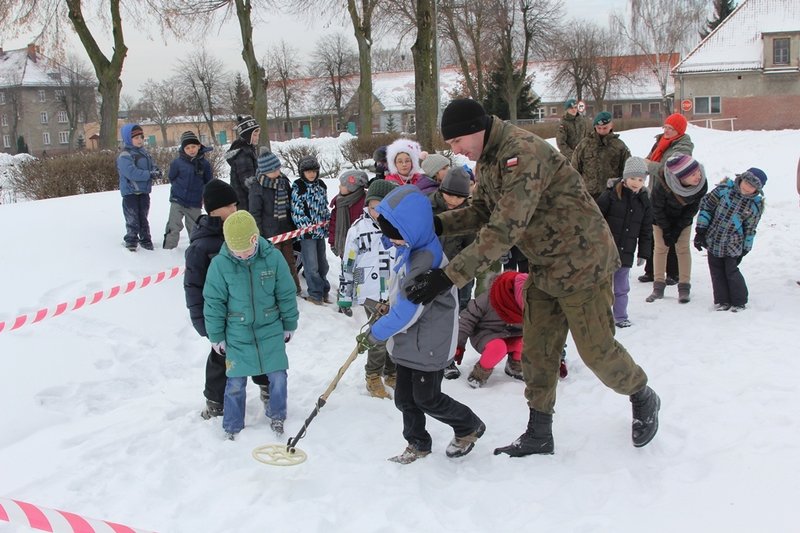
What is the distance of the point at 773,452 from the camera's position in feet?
12.1

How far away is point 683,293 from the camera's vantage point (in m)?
7.00

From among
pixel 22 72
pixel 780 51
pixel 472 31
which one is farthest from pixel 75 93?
pixel 780 51

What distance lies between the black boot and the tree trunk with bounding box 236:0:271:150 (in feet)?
50.6

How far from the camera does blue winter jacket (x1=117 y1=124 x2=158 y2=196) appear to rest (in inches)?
304

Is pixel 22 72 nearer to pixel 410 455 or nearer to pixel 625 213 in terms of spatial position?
pixel 625 213

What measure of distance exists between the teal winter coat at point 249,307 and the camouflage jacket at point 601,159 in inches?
189

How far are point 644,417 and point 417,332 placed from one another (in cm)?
147

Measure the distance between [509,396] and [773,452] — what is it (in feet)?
5.95

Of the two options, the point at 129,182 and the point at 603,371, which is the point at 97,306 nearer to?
the point at 129,182

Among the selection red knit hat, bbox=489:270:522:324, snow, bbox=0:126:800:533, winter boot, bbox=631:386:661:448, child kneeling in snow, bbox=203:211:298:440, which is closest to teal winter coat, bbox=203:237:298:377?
child kneeling in snow, bbox=203:211:298:440

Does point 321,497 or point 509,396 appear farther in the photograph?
point 509,396

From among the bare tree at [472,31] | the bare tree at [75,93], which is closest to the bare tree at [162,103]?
the bare tree at [75,93]

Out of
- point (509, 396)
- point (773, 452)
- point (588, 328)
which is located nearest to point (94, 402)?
point (509, 396)

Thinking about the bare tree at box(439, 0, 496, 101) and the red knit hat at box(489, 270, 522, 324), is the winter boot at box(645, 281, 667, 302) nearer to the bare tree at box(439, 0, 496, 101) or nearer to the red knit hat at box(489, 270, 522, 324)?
the red knit hat at box(489, 270, 522, 324)
